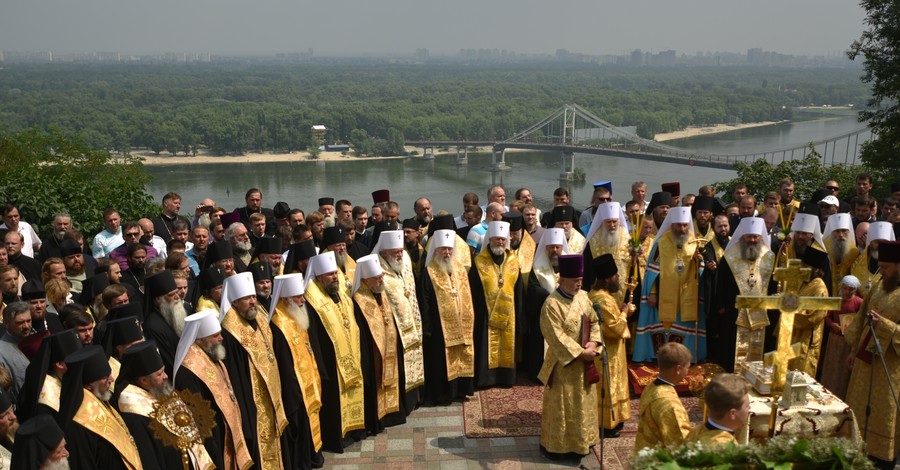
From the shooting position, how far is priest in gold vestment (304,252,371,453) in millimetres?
7457

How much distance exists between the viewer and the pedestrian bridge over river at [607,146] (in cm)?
9907

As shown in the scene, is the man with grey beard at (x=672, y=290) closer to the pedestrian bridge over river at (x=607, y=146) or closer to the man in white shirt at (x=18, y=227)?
the man in white shirt at (x=18, y=227)

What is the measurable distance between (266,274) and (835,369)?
5502mm

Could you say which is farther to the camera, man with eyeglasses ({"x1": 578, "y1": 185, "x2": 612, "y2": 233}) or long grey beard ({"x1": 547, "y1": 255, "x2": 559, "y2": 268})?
man with eyeglasses ({"x1": 578, "y1": 185, "x2": 612, "y2": 233})

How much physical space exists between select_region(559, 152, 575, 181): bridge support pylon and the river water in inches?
51.4

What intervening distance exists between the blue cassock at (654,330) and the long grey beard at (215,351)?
4923 millimetres

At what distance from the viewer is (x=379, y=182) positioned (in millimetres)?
96562

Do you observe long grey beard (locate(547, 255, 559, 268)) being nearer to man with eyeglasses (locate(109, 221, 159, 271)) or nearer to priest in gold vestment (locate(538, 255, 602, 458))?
priest in gold vestment (locate(538, 255, 602, 458))

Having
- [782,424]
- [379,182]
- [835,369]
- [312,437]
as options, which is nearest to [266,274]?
[312,437]

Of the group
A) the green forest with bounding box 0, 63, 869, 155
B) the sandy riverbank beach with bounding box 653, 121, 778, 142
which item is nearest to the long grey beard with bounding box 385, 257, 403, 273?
the green forest with bounding box 0, 63, 869, 155

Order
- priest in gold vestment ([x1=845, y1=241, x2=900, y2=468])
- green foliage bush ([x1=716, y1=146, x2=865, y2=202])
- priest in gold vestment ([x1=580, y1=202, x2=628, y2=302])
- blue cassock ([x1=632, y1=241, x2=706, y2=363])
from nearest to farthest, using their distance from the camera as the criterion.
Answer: priest in gold vestment ([x1=845, y1=241, x2=900, y2=468]) < blue cassock ([x1=632, y1=241, x2=706, y2=363]) < priest in gold vestment ([x1=580, y1=202, x2=628, y2=302]) < green foliage bush ([x1=716, y1=146, x2=865, y2=202])

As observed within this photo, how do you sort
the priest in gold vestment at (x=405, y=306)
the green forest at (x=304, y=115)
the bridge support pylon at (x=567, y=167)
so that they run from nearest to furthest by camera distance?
the priest in gold vestment at (x=405, y=306)
the bridge support pylon at (x=567, y=167)
the green forest at (x=304, y=115)

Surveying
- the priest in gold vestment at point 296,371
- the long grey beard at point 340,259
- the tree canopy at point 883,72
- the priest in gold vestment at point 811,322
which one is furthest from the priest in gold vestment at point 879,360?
the tree canopy at point 883,72

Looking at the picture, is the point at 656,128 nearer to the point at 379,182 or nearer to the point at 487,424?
the point at 379,182
